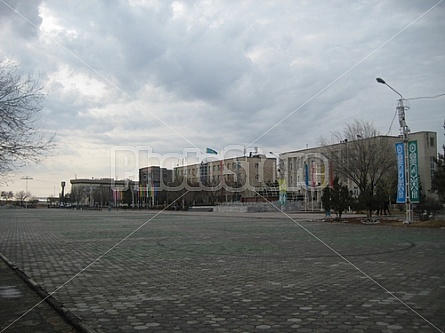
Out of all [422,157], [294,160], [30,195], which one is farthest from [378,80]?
[30,195]

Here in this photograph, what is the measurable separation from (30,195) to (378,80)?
180 m

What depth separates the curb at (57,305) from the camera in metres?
5.79

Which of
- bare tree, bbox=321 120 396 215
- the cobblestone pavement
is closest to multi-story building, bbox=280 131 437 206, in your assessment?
bare tree, bbox=321 120 396 215

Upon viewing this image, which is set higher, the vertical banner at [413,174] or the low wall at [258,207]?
the vertical banner at [413,174]

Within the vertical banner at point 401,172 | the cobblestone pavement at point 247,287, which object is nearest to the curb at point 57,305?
the cobblestone pavement at point 247,287

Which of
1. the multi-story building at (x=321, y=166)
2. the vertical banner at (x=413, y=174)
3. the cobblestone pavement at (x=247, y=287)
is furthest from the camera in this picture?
the multi-story building at (x=321, y=166)

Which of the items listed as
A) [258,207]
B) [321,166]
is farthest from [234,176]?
[321,166]

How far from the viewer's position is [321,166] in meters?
57.3

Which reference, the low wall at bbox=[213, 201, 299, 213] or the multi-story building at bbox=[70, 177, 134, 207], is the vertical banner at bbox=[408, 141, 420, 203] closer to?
the low wall at bbox=[213, 201, 299, 213]

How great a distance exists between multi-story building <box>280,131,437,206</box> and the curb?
99.9ft

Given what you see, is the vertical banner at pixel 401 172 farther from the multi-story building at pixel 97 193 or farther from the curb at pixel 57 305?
the multi-story building at pixel 97 193

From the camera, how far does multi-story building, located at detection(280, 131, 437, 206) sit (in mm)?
50094

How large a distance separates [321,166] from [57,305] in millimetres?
52700

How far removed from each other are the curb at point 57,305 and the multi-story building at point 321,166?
3045 cm
